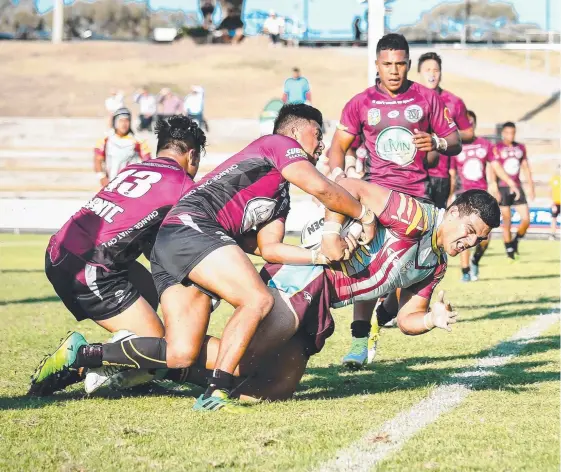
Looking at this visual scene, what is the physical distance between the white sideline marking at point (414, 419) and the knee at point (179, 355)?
1.27 metres

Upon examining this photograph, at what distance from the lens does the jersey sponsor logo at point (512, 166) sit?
1823 centimetres

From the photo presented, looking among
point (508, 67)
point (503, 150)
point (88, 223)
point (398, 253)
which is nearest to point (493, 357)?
point (398, 253)

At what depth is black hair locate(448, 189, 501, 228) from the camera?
20.6 feet

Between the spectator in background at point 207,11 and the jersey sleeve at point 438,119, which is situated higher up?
the jersey sleeve at point 438,119

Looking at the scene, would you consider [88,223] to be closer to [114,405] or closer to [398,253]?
[114,405]

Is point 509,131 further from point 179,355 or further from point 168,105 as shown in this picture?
point 168,105

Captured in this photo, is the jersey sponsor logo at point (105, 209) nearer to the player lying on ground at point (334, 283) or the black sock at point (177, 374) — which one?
the player lying on ground at point (334, 283)

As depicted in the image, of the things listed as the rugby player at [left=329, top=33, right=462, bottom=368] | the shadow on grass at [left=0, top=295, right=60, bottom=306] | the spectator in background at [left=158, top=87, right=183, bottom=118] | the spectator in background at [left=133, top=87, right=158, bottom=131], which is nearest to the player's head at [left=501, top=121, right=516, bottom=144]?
the shadow on grass at [left=0, top=295, right=60, bottom=306]

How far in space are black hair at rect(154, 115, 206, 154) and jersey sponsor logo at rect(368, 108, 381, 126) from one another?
2026 millimetres

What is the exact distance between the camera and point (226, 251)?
6117mm

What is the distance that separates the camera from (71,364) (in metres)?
6.45

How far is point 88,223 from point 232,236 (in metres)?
1.00

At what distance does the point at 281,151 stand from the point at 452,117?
352 cm

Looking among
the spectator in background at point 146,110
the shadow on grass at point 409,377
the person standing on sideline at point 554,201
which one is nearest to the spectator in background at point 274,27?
the spectator in background at point 146,110
